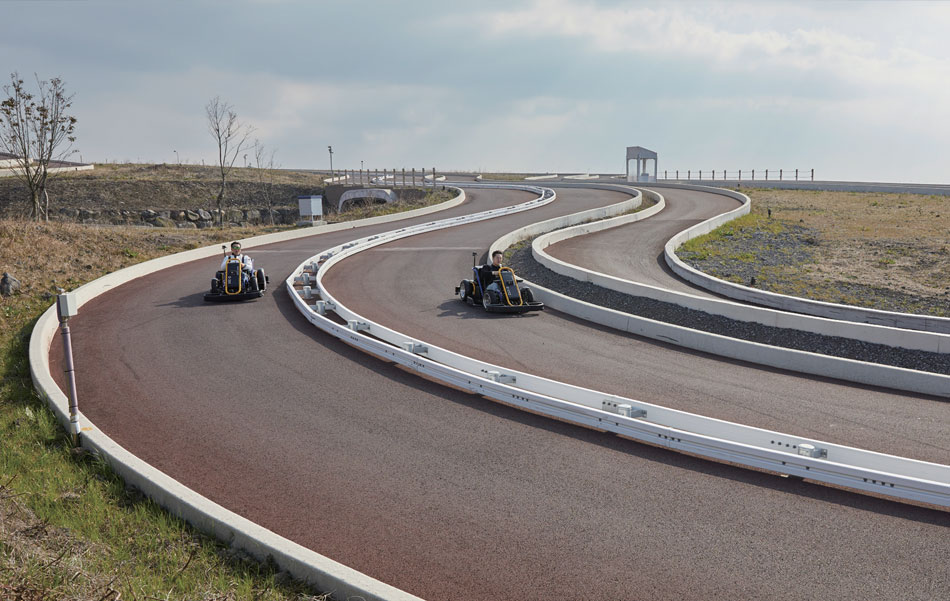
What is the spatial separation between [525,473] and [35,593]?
447 centimetres

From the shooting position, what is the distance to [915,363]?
12.3 m

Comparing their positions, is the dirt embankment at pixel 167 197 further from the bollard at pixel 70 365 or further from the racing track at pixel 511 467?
the bollard at pixel 70 365

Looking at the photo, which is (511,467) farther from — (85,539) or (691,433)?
(85,539)

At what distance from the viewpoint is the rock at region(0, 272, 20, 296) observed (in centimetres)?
1830

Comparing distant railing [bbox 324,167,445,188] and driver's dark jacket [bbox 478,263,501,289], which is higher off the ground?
distant railing [bbox 324,167,445,188]

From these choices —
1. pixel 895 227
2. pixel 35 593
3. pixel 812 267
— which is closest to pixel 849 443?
pixel 35 593

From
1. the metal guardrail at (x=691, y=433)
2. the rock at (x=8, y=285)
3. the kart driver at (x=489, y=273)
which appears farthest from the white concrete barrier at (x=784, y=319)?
the rock at (x=8, y=285)

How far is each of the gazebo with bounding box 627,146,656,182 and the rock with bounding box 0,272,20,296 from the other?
176 ft

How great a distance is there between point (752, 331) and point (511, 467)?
8.56 meters

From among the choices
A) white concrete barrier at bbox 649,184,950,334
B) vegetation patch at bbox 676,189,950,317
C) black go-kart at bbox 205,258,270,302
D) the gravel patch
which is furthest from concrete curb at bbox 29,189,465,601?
vegetation patch at bbox 676,189,950,317

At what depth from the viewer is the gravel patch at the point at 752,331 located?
12461mm

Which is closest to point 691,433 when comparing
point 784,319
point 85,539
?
point 85,539

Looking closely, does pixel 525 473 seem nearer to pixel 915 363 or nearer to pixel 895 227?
pixel 915 363

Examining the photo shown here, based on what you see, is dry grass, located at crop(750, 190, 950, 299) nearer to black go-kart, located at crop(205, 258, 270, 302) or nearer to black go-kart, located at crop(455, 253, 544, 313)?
black go-kart, located at crop(455, 253, 544, 313)
